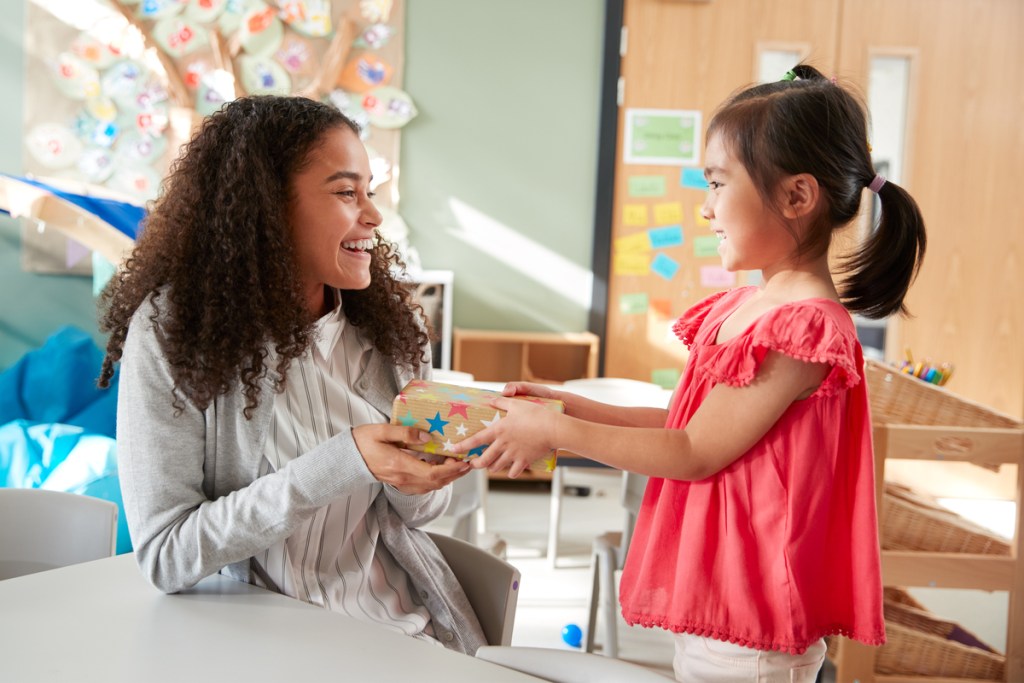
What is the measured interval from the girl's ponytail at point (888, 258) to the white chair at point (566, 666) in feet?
2.07

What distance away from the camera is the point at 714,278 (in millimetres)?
4691

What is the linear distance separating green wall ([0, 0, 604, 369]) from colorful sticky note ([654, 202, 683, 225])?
0.36 metres

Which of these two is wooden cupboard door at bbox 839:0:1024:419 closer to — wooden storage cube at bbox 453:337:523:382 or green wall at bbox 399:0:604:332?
green wall at bbox 399:0:604:332

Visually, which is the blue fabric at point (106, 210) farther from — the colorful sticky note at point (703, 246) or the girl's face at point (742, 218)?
the colorful sticky note at point (703, 246)

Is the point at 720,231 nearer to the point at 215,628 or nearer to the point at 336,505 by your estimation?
the point at 336,505

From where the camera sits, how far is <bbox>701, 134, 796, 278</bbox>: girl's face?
1164mm

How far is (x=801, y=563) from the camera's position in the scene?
1.12 meters

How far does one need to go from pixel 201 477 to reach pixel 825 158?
36.3 inches

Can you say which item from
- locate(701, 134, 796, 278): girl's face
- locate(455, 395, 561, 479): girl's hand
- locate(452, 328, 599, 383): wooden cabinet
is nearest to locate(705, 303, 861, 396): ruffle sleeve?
locate(701, 134, 796, 278): girl's face

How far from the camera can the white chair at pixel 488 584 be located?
4.44 feet

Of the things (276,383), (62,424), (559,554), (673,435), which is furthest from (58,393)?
(673,435)

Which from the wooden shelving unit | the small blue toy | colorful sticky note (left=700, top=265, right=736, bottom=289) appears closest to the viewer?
the wooden shelving unit

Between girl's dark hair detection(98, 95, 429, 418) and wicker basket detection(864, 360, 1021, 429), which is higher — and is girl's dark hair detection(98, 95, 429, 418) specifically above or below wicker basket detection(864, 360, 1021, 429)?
above

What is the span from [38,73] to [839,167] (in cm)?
443
